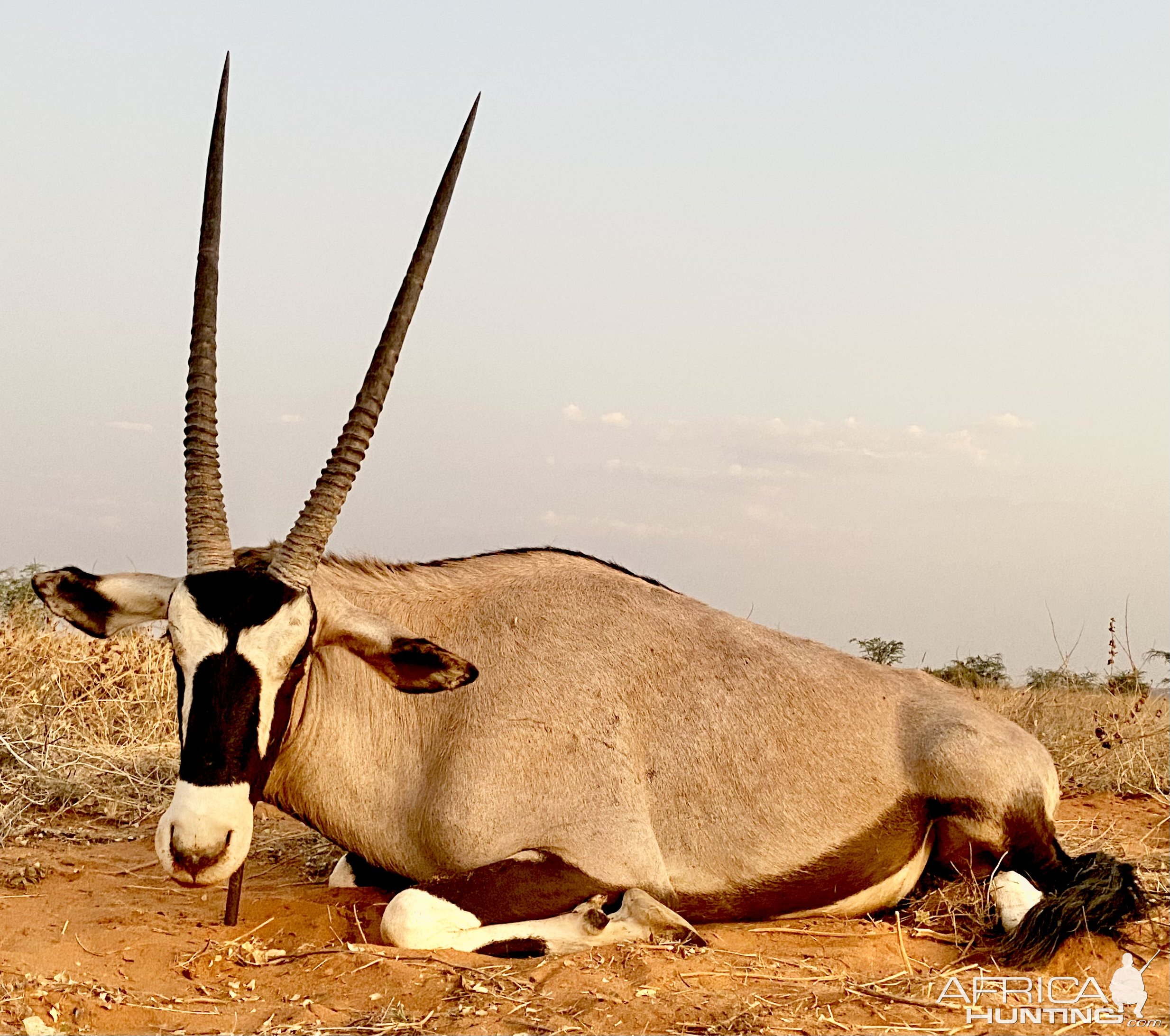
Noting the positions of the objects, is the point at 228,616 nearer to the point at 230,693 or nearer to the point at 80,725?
the point at 230,693

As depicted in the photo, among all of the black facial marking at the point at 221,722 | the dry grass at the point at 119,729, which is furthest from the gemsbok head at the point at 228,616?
the dry grass at the point at 119,729

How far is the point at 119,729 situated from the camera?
10594mm

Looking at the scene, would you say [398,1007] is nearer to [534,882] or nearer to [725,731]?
[534,882]

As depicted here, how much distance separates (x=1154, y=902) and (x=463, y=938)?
11.1 feet

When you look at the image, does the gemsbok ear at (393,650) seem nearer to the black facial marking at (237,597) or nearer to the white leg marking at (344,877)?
the black facial marking at (237,597)

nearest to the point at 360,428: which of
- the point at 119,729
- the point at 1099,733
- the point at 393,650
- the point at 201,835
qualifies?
the point at 393,650

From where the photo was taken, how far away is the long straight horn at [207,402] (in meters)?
5.62

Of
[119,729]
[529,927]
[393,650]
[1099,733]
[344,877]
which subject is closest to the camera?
[529,927]

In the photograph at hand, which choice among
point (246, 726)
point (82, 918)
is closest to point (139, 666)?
point (82, 918)

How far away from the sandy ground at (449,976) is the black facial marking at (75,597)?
4.70 feet

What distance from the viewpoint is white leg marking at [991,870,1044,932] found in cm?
595

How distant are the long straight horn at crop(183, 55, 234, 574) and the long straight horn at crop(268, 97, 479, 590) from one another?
29cm

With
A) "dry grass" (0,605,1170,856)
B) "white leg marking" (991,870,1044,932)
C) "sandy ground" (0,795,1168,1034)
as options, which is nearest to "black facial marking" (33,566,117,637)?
"sandy ground" (0,795,1168,1034)

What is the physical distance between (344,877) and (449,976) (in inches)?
69.3
